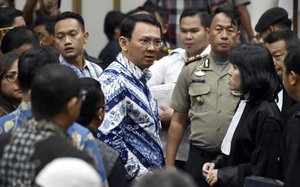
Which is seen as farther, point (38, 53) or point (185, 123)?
point (185, 123)

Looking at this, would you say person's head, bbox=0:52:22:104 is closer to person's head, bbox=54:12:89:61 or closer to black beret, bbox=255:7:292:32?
person's head, bbox=54:12:89:61

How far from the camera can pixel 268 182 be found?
6.11 meters

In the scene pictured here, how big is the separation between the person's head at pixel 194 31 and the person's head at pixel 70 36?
116cm

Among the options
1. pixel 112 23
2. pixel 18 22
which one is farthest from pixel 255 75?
pixel 112 23

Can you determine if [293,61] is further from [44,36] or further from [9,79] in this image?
[44,36]

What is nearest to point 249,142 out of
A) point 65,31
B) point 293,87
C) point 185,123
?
point 293,87

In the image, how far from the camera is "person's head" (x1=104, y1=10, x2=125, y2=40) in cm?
1099

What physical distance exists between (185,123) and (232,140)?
125 cm

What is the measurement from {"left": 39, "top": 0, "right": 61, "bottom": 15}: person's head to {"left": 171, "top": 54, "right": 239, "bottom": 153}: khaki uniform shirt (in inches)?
120

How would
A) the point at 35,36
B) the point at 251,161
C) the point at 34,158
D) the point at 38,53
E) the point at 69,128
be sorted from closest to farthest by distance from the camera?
the point at 34,158, the point at 69,128, the point at 38,53, the point at 251,161, the point at 35,36

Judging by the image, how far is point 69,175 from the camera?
402cm

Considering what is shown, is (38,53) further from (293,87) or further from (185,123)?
(185,123)

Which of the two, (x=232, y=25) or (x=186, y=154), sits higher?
(x=232, y=25)

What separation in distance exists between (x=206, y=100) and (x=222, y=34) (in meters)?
0.67
